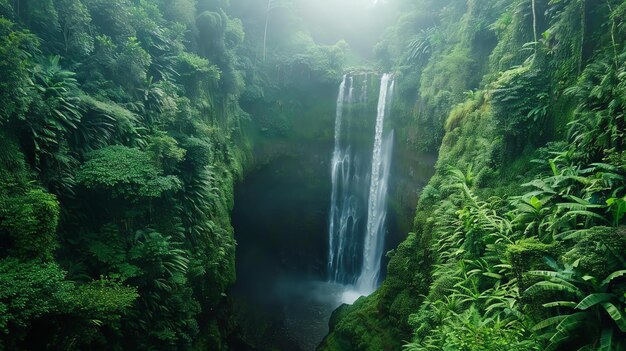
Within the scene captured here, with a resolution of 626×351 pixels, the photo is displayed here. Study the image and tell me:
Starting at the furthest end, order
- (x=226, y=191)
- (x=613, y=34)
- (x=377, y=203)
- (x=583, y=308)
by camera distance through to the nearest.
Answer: (x=377, y=203)
(x=226, y=191)
(x=613, y=34)
(x=583, y=308)

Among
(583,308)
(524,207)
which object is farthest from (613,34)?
(583,308)

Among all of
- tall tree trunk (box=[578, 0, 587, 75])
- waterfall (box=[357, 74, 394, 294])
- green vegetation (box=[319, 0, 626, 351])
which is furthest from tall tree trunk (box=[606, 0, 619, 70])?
waterfall (box=[357, 74, 394, 294])

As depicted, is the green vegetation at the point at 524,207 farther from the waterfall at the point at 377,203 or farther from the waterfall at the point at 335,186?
the waterfall at the point at 335,186

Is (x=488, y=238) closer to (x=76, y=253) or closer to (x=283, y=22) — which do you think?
(x=76, y=253)

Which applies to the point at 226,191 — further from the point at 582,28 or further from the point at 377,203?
the point at 582,28

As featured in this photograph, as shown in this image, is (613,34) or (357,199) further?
(357,199)

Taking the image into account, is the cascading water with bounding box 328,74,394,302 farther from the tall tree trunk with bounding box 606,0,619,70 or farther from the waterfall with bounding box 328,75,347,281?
the tall tree trunk with bounding box 606,0,619,70
